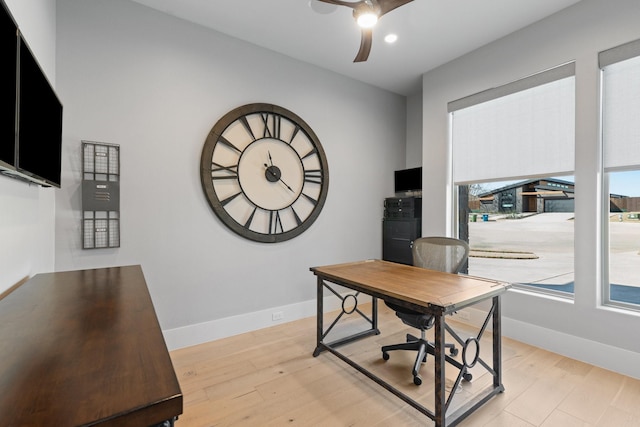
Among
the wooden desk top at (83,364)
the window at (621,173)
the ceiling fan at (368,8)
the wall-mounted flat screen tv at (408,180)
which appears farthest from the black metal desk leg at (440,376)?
the wall-mounted flat screen tv at (408,180)

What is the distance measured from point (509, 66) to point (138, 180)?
3.65 m

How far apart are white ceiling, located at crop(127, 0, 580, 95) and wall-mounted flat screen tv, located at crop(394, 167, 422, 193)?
4.30 feet

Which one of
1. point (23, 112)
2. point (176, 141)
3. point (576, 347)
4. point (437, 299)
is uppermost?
point (176, 141)

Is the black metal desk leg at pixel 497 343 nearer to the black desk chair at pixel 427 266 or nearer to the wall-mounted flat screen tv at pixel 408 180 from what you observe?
the black desk chair at pixel 427 266

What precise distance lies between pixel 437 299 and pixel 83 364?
1.56 meters

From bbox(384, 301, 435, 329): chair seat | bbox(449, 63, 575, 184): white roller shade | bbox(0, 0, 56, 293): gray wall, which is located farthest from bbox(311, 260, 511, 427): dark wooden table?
bbox(0, 0, 56, 293): gray wall

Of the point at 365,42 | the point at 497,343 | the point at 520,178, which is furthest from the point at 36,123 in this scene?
the point at 520,178

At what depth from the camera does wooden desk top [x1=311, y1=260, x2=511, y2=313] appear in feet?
5.48

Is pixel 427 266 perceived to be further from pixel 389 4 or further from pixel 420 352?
pixel 389 4

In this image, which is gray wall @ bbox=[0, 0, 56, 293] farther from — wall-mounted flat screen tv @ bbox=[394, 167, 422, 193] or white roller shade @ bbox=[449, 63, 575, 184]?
wall-mounted flat screen tv @ bbox=[394, 167, 422, 193]

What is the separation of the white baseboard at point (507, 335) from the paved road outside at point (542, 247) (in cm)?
48

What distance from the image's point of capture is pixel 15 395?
0.59 meters

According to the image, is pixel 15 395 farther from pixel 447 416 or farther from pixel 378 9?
pixel 378 9

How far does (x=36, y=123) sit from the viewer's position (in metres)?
1.42
